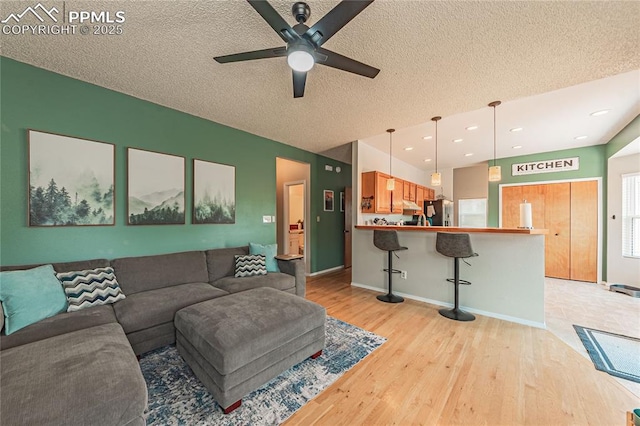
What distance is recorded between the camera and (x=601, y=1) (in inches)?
59.6

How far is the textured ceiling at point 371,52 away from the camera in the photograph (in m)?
1.61

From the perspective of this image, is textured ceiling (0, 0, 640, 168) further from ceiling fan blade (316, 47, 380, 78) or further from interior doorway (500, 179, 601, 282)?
interior doorway (500, 179, 601, 282)

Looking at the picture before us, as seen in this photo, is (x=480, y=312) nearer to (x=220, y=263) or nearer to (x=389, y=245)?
(x=389, y=245)

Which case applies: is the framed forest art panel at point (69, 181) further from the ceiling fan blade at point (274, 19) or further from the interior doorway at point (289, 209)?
the interior doorway at point (289, 209)

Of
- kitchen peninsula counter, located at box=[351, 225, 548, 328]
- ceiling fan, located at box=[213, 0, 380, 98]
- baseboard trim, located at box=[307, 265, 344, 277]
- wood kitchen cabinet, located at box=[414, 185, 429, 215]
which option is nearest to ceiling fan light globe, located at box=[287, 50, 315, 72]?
ceiling fan, located at box=[213, 0, 380, 98]

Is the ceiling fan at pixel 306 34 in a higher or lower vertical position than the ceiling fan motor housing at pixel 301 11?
lower

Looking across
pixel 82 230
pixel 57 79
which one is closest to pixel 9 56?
pixel 57 79

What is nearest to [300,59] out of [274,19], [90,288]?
[274,19]

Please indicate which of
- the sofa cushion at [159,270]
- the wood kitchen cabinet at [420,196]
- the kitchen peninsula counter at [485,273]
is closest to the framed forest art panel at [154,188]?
the sofa cushion at [159,270]

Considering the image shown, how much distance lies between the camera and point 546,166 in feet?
17.0

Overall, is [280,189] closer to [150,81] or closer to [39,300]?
[150,81]

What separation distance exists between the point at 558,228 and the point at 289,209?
19.4 feet

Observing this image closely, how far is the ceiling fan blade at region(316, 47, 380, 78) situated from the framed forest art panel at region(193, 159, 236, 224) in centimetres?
239

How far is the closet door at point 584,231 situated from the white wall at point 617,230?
0.23 meters
